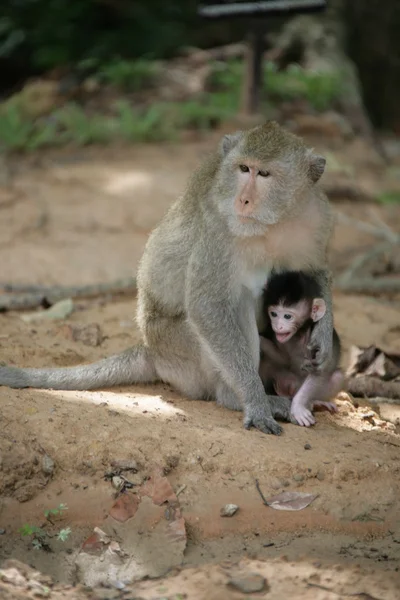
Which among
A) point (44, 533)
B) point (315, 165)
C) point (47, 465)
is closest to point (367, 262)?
point (315, 165)

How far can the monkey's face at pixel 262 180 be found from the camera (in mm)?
5191

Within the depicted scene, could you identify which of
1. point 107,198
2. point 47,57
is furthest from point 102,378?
point 47,57

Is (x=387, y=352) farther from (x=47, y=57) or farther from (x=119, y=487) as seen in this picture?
(x=47, y=57)

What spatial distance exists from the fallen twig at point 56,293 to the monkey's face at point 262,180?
2813mm

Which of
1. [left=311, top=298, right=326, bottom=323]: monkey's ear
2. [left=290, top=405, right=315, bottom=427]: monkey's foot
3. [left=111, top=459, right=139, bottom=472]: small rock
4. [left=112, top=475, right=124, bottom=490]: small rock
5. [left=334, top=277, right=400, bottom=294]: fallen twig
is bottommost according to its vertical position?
[left=334, top=277, right=400, bottom=294]: fallen twig

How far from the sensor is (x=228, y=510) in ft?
15.3

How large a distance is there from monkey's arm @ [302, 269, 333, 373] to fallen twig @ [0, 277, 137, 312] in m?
2.73

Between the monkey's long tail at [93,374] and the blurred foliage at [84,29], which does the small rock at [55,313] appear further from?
the blurred foliage at [84,29]

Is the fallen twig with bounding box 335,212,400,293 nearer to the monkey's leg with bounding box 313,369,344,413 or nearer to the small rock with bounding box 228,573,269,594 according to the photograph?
the monkey's leg with bounding box 313,369,344,413

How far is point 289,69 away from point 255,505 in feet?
33.9

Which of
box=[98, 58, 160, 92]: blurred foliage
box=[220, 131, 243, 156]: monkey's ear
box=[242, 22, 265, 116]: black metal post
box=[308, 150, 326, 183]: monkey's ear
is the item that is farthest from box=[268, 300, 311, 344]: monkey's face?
box=[98, 58, 160, 92]: blurred foliage

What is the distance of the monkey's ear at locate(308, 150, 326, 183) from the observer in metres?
5.40

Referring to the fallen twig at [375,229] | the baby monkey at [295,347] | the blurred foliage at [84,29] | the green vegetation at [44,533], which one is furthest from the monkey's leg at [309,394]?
the blurred foliage at [84,29]

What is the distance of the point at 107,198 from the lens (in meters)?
9.92
